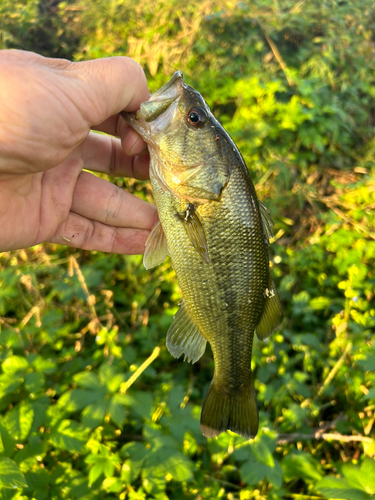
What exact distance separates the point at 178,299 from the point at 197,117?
1.74 meters

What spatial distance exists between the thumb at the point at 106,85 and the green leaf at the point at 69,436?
63.0 inches

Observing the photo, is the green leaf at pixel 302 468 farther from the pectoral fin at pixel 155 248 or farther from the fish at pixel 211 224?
the pectoral fin at pixel 155 248

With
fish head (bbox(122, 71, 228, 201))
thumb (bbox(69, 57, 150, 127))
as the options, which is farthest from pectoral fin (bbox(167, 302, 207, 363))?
thumb (bbox(69, 57, 150, 127))

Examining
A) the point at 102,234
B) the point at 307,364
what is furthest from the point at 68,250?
the point at 307,364

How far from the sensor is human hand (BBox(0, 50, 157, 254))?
146 centimetres

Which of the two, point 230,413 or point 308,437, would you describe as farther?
point 308,437

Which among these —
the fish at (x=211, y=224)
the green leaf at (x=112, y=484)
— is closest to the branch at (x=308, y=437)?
the fish at (x=211, y=224)

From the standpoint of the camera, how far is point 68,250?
328 centimetres

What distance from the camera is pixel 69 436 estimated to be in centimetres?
173

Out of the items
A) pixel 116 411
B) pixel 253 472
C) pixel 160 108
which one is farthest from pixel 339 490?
pixel 160 108

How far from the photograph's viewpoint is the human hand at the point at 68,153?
146cm

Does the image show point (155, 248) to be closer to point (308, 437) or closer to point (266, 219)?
point (266, 219)

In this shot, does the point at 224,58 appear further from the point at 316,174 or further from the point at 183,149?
the point at 183,149

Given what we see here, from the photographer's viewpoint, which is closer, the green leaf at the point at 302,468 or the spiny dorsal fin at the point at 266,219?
the spiny dorsal fin at the point at 266,219
